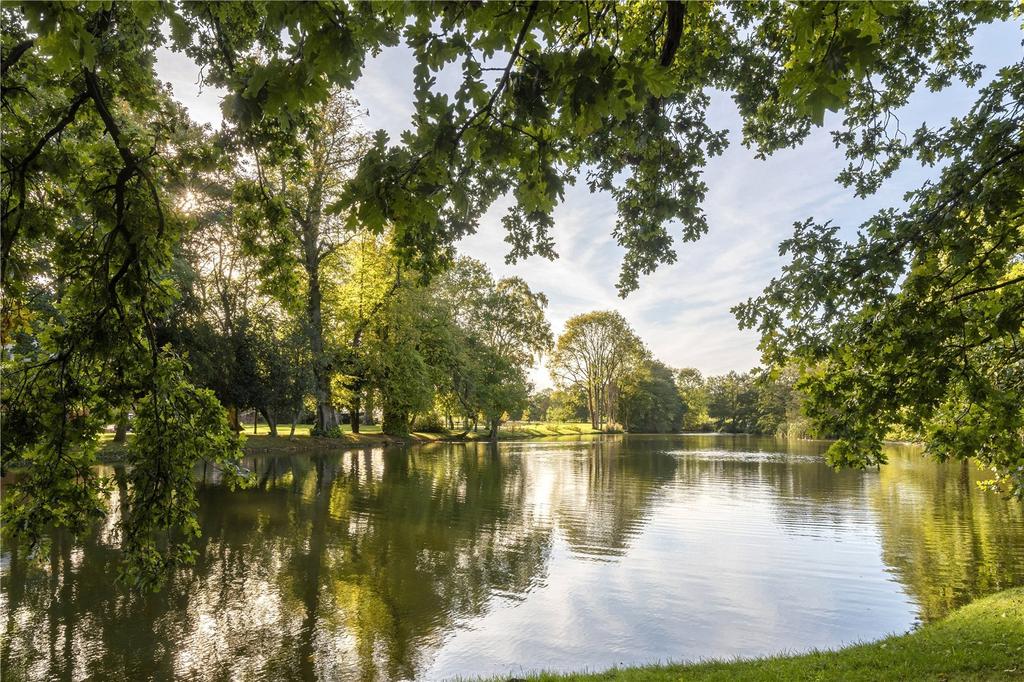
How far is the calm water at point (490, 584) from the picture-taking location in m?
7.27

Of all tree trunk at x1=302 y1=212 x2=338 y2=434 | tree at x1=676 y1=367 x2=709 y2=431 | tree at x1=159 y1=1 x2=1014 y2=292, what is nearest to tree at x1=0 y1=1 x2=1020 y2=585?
tree at x1=159 y1=1 x2=1014 y2=292

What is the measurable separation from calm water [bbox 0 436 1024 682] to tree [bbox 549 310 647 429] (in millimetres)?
55670

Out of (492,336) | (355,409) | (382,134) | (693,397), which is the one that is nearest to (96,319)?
(382,134)

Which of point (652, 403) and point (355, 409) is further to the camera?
A: point (652, 403)

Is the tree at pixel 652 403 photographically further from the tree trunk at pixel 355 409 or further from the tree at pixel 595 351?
the tree trunk at pixel 355 409

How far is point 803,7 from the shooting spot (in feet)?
8.17

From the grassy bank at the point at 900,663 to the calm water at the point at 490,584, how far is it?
1045 mm

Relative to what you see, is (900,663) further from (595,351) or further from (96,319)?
(595,351)

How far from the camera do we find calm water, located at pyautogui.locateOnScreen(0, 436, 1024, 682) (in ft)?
23.9

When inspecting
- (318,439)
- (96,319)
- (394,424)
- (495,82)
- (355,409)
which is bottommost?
(318,439)

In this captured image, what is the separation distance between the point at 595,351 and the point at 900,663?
70.6 metres

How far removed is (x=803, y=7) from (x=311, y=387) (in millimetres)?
32745

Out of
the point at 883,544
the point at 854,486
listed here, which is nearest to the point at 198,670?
the point at 883,544

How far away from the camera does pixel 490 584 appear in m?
10.2
